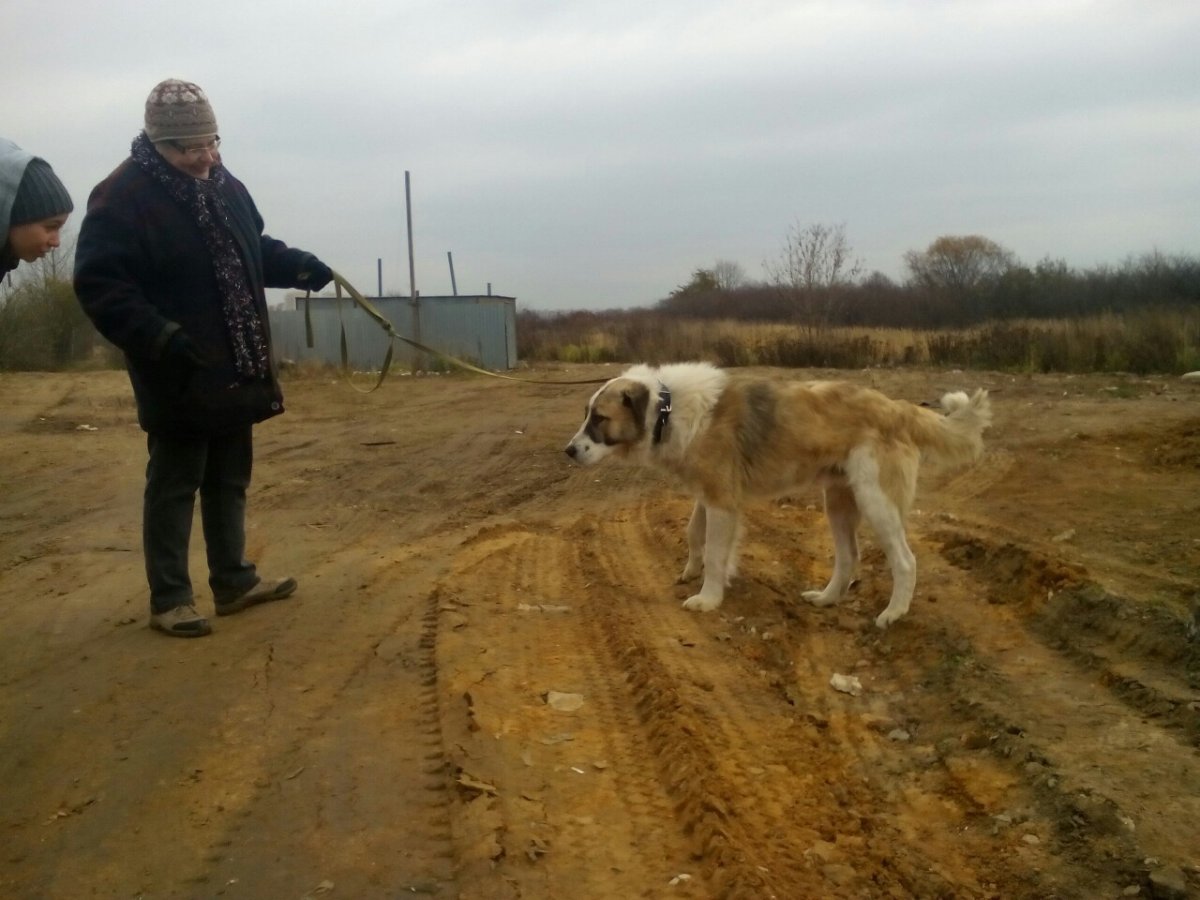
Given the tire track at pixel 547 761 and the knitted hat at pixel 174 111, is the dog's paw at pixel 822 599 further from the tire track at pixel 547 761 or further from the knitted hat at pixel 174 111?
the knitted hat at pixel 174 111

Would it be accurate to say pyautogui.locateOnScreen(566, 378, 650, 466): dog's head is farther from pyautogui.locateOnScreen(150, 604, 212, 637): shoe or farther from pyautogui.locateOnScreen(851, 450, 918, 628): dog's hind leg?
pyautogui.locateOnScreen(150, 604, 212, 637): shoe

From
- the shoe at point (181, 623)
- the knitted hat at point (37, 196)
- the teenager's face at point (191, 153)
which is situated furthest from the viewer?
the shoe at point (181, 623)

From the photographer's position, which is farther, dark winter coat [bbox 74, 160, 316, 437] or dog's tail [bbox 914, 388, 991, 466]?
dog's tail [bbox 914, 388, 991, 466]

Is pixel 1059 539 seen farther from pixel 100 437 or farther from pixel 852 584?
pixel 100 437

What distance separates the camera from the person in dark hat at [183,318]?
188 inches

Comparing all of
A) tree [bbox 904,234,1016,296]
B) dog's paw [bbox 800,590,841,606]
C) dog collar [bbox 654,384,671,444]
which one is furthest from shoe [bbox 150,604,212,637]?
tree [bbox 904,234,1016,296]

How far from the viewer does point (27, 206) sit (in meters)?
3.29

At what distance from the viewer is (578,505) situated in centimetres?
894

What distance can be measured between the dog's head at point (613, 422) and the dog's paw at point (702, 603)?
3.45ft

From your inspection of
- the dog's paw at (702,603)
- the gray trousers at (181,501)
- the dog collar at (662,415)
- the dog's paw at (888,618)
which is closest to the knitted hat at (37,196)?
the gray trousers at (181,501)

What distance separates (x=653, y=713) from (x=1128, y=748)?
184cm

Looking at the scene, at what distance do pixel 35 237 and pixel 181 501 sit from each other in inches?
84.3

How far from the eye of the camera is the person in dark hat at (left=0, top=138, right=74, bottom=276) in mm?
3248

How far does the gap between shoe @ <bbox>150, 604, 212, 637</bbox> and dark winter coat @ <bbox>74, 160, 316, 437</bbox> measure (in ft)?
2.95
